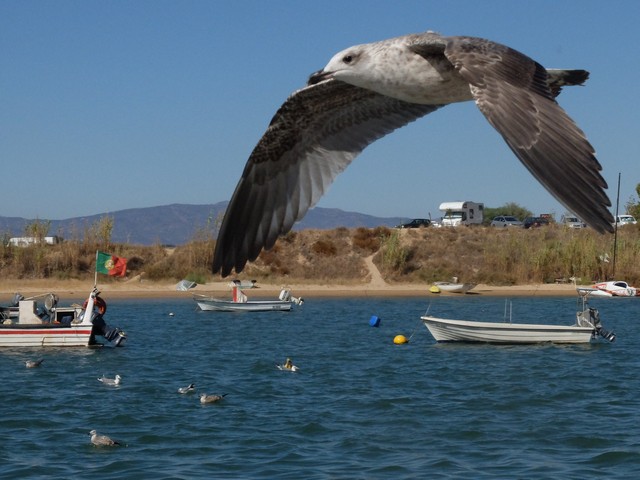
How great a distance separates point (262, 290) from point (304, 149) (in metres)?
49.9

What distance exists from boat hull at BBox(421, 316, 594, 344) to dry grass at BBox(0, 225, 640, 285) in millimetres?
26407

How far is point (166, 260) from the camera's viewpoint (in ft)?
202

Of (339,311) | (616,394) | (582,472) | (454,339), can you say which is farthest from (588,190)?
(339,311)

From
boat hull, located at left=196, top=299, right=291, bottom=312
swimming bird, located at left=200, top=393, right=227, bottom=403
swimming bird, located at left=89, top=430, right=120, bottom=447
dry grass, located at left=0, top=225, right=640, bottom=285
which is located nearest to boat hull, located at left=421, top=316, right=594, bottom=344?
swimming bird, located at left=200, top=393, right=227, bottom=403

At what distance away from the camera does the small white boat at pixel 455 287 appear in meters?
56.2

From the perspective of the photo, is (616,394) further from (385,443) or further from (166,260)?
(166,260)

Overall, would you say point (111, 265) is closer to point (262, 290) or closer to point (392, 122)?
point (392, 122)

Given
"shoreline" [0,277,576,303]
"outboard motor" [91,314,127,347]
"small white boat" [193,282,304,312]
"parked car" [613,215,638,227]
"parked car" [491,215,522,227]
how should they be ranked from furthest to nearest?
"parked car" [491,215,522,227]
"parked car" [613,215,638,227]
"shoreline" [0,277,576,303]
"small white boat" [193,282,304,312]
"outboard motor" [91,314,127,347]

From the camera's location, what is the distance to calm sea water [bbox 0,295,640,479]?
52.2 feet

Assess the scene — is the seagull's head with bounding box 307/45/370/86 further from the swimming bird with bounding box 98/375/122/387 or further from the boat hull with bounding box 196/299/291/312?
the boat hull with bounding box 196/299/291/312

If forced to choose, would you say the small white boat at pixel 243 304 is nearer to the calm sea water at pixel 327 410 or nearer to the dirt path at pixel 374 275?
the calm sea water at pixel 327 410

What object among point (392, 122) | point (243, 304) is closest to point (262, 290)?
point (243, 304)

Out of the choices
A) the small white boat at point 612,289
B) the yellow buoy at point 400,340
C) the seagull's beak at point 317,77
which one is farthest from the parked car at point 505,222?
the seagull's beak at point 317,77

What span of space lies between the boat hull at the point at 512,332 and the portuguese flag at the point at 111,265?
30.2 ft
